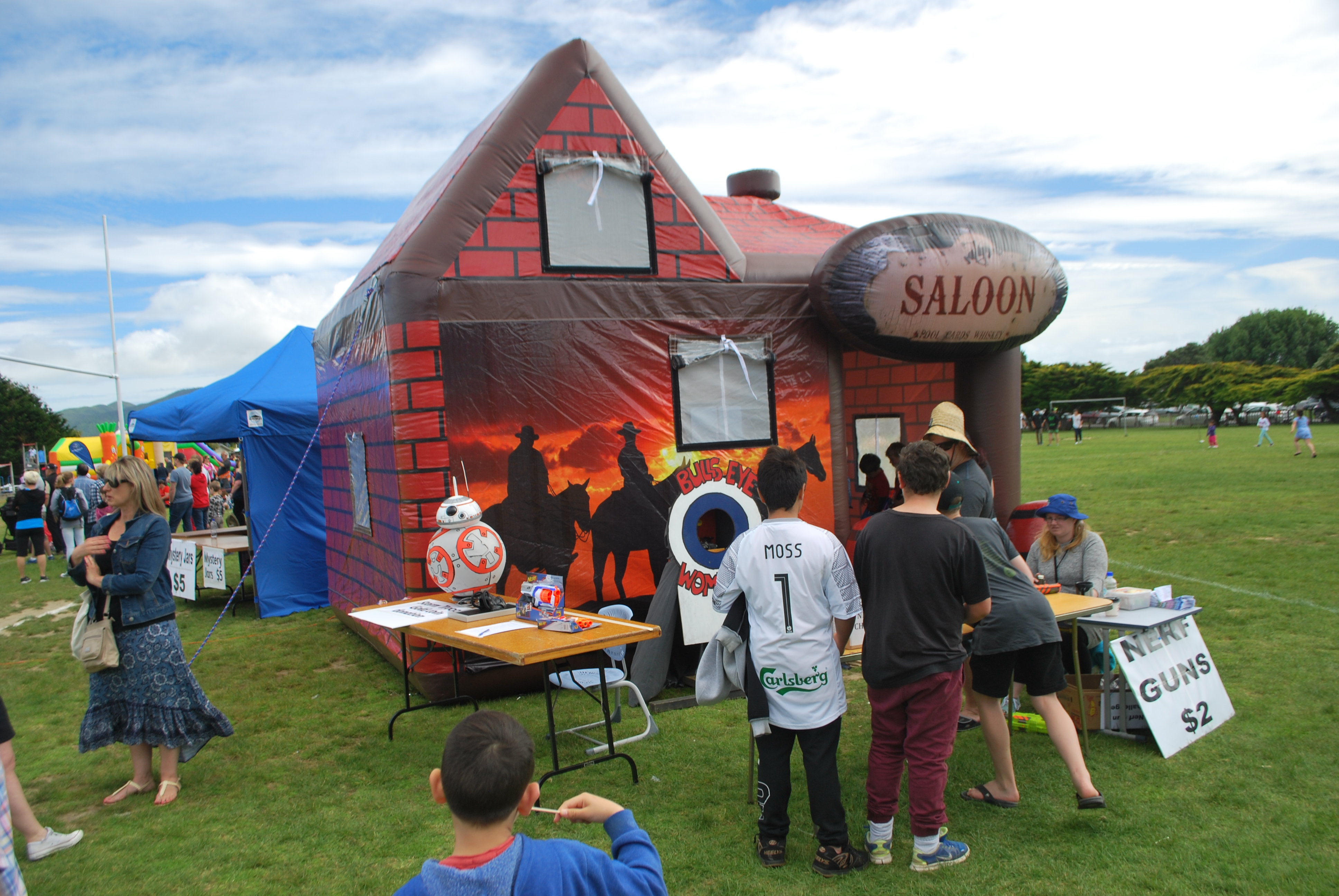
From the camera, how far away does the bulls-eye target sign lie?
6016mm

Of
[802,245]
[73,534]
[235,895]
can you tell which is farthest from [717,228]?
[73,534]

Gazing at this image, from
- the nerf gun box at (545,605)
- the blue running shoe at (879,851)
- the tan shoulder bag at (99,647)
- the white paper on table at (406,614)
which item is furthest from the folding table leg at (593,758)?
the tan shoulder bag at (99,647)

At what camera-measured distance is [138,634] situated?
4215mm

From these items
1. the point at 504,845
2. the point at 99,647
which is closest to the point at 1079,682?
the point at 504,845

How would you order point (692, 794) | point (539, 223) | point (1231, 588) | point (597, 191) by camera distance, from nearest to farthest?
point (692, 794)
point (539, 223)
point (597, 191)
point (1231, 588)

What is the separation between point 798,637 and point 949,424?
219 centimetres

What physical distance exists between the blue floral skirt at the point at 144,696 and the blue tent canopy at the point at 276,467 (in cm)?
545

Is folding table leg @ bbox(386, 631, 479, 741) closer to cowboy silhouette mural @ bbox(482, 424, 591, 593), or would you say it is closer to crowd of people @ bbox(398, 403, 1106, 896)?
cowboy silhouette mural @ bbox(482, 424, 591, 593)

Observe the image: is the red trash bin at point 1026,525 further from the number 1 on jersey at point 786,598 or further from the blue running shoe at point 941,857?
the number 1 on jersey at point 786,598

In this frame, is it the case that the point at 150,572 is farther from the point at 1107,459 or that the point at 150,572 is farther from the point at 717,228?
the point at 1107,459

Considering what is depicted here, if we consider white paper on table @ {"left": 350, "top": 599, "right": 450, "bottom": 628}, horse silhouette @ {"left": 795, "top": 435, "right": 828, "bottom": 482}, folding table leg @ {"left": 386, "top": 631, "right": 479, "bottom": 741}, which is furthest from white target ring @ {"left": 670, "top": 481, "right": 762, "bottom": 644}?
white paper on table @ {"left": 350, "top": 599, "right": 450, "bottom": 628}

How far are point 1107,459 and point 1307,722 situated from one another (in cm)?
2089

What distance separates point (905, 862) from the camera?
11.3ft

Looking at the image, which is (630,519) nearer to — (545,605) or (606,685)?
(545,605)
